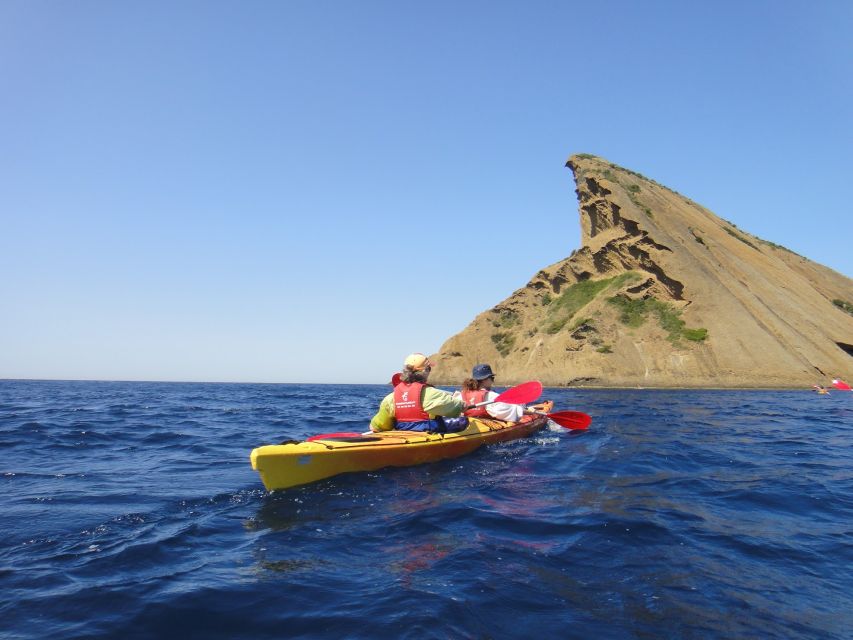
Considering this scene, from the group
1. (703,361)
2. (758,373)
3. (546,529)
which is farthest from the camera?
(703,361)

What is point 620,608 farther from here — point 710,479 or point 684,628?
point 710,479

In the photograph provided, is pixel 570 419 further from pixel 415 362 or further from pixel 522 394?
pixel 415 362

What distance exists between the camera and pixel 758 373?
129ft

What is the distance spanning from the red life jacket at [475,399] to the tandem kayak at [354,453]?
1040 mm

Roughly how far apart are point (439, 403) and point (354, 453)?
66.4 inches

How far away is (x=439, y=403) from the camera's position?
7949 mm

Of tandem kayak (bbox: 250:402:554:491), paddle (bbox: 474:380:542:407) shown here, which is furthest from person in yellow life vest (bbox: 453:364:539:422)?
tandem kayak (bbox: 250:402:554:491)

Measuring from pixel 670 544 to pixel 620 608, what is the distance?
4.64 feet

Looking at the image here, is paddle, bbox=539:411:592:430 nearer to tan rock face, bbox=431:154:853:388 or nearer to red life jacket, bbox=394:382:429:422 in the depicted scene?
red life jacket, bbox=394:382:429:422

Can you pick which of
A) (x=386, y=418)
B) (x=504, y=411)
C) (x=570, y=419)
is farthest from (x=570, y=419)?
(x=386, y=418)

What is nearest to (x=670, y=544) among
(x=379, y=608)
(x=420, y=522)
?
(x=420, y=522)

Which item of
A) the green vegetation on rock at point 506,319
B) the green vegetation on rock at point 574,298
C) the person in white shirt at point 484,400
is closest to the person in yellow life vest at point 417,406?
the person in white shirt at point 484,400

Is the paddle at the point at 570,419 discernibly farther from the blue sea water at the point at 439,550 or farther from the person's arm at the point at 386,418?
the person's arm at the point at 386,418

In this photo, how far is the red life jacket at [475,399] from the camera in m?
10.5
